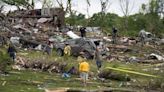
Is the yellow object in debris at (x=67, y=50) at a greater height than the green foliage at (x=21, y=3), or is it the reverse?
the green foliage at (x=21, y=3)

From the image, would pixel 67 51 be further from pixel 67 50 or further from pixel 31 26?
pixel 31 26

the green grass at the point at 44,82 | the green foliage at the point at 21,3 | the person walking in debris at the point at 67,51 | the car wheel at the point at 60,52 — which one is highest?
the green foliage at the point at 21,3

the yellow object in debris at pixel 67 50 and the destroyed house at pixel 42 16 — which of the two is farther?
the destroyed house at pixel 42 16

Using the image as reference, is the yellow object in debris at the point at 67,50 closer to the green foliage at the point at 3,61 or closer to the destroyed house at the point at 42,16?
the green foliage at the point at 3,61

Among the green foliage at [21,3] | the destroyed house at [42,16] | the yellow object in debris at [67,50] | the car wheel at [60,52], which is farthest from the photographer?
the green foliage at [21,3]

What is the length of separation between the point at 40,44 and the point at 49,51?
492 cm

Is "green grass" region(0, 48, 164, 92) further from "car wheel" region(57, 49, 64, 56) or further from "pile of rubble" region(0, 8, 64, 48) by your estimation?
"pile of rubble" region(0, 8, 64, 48)

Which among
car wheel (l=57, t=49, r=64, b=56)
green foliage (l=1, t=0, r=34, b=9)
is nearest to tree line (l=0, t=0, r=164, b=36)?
green foliage (l=1, t=0, r=34, b=9)

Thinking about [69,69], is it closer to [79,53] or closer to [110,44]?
[79,53]

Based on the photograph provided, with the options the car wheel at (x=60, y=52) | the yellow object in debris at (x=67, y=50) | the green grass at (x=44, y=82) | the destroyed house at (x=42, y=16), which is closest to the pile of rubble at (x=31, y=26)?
the destroyed house at (x=42, y=16)

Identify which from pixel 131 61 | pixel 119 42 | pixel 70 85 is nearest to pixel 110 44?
pixel 119 42

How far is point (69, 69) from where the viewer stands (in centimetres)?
2975

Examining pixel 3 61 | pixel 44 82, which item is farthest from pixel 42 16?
pixel 44 82

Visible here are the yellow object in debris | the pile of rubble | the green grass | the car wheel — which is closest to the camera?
the green grass
